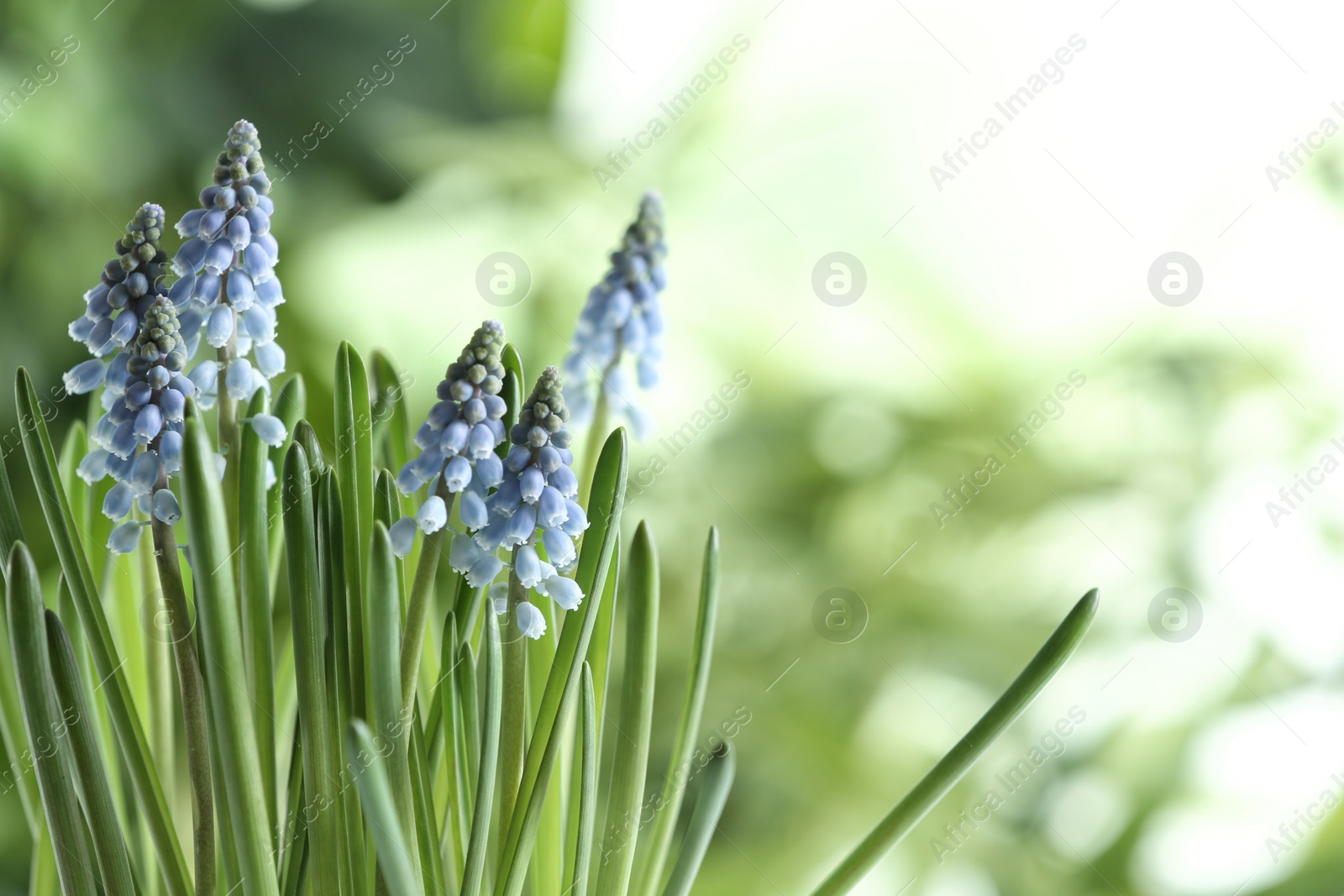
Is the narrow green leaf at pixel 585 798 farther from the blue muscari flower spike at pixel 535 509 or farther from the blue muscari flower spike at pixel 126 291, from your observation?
the blue muscari flower spike at pixel 126 291

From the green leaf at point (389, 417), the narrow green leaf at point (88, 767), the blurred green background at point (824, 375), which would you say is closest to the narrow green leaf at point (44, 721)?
the narrow green leaf at point (88, 767)

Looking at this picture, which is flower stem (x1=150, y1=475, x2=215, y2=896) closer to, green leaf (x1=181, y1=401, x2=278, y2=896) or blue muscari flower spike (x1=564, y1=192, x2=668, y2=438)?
green leaf (x1=181, y1=401, x2=278, y2=896)

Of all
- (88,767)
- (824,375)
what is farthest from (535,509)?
(824,375)

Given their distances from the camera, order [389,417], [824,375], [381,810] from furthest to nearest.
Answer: [824,375] < [389,417] < [381,810]

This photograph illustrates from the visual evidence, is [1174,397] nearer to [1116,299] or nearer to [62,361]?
[1116,299]

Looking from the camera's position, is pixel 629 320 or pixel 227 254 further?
pixel 629 320

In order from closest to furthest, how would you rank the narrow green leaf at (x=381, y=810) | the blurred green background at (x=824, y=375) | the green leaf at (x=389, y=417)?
the narrow green leaf at (x=381, y=810) < the green leaf at (x=389, y=417) < the blurred green background at (x=824, y=375)

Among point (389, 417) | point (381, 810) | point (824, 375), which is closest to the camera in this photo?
point (381, 810)

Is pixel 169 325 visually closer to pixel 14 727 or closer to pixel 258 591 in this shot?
pixel 258 591
